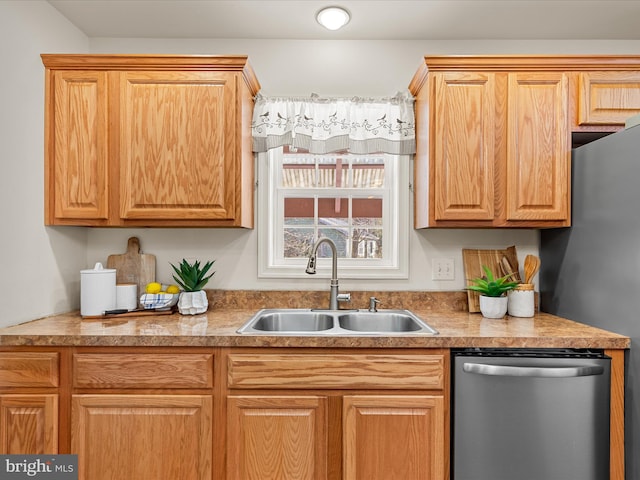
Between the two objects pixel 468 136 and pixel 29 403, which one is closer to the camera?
pixel 29 403

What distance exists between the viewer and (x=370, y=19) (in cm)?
206

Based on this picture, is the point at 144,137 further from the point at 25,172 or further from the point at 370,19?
the point at 370,19

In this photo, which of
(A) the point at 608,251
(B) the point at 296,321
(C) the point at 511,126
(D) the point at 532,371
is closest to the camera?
(D) the point at 532,371

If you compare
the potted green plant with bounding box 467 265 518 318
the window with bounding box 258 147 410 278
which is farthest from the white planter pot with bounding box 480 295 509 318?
the window with bounding box 258 147 410 278

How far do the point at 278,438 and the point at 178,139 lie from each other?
4.68 feet

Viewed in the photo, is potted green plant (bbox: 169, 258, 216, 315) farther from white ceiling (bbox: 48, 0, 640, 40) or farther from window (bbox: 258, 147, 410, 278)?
white ceiling (bbox: 48, 0, 640, 40)

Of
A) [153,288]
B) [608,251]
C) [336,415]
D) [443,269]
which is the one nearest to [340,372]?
[336,415]

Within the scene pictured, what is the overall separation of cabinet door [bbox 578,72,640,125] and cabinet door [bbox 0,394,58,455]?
8.78ft

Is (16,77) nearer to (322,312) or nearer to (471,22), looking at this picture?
(322,312)

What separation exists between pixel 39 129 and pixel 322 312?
5.45 ft

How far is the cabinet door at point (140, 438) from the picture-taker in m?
1.56

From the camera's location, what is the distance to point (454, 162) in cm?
191

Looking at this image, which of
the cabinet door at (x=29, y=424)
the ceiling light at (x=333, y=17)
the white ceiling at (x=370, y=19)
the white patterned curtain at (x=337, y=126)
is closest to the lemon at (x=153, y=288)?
the cabinet door at (x=29, y=424)

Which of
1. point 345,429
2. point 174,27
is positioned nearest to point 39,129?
point 174,27
